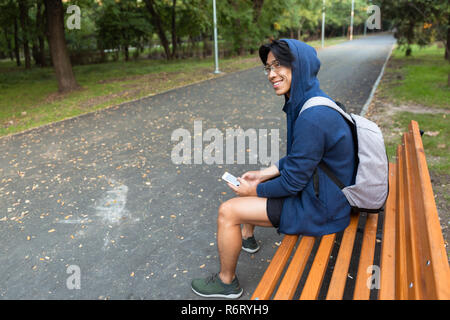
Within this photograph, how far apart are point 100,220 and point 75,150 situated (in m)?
2.99

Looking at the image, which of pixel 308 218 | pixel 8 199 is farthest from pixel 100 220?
pixel 308 218

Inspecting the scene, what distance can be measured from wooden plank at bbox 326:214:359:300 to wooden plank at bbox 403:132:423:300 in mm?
360

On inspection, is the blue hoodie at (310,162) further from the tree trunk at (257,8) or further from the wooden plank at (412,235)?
the tree trunk at (257,8)

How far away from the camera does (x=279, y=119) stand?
794 cm

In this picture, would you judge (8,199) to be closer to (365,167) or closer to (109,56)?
(365,167)

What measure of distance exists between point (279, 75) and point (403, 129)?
4.81 metres

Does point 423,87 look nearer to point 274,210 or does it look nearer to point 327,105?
point 327,105

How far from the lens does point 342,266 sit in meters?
2.26

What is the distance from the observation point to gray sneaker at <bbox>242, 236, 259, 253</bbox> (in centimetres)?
336

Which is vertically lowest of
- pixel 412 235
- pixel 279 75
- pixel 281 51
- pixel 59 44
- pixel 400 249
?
pixel 400 249

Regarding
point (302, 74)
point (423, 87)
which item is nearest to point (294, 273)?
point (302, 74)

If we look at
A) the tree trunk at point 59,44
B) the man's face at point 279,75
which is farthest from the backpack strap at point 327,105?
the tree trunk at point 59,44

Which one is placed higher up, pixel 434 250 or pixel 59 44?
pixel 59 44

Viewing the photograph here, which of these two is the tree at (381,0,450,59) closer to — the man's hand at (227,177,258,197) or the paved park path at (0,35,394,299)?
the paved park path at (0,35,394,299)
